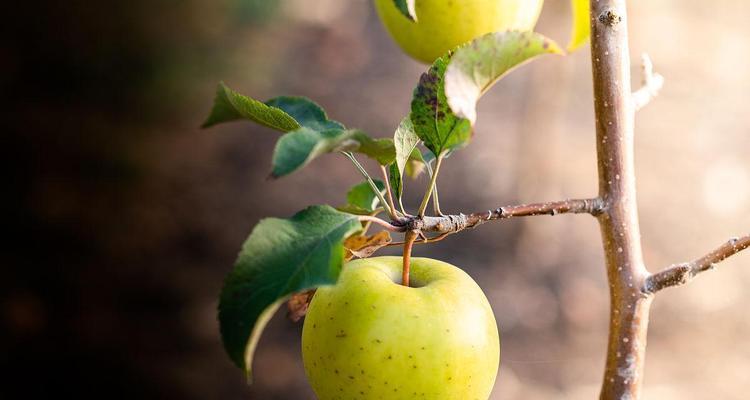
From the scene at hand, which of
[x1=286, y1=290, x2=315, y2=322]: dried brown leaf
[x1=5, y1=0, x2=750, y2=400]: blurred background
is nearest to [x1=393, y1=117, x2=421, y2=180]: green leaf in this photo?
[x1=286, y1=290, x2=315, y2=322]: dried brown leaf

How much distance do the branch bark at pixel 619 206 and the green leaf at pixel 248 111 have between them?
0.71ft

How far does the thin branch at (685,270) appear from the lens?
53 centimetres

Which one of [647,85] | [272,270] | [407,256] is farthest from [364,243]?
[647,85]

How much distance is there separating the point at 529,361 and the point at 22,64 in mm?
2322

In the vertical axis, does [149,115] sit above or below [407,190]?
above

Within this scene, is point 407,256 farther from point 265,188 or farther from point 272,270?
point 265,188

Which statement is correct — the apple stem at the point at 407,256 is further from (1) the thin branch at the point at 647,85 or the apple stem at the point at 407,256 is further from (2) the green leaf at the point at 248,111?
(1) the thin branch at the point at 647,85

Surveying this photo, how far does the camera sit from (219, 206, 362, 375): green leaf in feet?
1.40

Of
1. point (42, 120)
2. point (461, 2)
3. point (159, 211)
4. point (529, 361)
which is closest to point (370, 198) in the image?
point (461, 2)

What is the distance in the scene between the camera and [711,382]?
2.43 metres

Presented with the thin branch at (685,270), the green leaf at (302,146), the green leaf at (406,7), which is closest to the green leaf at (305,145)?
the green leaf at (302,146)

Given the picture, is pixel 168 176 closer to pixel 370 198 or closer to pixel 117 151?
pixel 117 151

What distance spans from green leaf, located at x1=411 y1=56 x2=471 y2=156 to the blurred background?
2.03 m

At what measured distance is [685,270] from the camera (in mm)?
530
